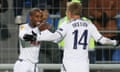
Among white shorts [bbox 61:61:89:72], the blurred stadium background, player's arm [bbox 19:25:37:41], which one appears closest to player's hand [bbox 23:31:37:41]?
player's arm [bbox 19:25:37:41]

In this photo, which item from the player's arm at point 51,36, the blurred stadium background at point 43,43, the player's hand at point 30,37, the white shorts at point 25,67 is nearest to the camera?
the player's arm at point 51,36

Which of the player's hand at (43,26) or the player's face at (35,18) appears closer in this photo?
the player's hand at (43,26)

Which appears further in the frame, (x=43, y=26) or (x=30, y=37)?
(x=43, y=26)

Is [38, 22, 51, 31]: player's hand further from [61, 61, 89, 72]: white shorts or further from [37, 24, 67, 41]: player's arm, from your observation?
[61, 61, 89, 72]: white shorts

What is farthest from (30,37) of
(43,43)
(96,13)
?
(96,13)

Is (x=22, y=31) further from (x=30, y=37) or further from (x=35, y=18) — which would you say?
(x=30, y=37)

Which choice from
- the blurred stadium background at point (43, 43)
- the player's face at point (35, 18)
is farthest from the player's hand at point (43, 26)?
the blurred stadium background at point (43, 43)

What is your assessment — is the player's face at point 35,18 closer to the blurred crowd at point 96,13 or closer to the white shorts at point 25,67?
the white shorts at point 25,67

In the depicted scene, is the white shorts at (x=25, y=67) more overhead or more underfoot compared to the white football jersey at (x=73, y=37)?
more underfoot

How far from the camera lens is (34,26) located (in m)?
7.61

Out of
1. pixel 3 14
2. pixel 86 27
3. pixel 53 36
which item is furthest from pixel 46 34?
pixel 3 14

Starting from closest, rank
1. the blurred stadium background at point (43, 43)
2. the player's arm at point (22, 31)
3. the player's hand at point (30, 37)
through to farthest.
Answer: the player's hand at point (30, 37) < the player's arm at point (22, 31) < the blurred stadium background at point (43, 43)

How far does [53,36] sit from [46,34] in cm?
10

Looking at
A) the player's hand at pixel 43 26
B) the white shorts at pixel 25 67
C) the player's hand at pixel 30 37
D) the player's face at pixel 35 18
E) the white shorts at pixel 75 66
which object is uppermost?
the player's face at pixel 35 18
